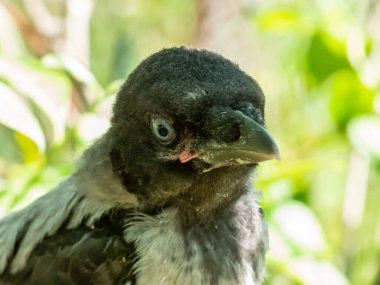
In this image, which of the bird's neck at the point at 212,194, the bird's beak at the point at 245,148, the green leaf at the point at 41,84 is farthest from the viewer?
the green leaf at the point at 41,84

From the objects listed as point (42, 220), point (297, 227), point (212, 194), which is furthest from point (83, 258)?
point (297, 227)

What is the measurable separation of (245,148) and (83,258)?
41 centimetres

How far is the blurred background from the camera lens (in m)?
1.93

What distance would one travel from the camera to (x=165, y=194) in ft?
5.25

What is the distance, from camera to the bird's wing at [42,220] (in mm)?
1710

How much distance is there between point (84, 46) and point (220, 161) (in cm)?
107

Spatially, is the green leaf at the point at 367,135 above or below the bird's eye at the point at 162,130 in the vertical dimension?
above

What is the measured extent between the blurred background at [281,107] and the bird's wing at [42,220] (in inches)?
3.5

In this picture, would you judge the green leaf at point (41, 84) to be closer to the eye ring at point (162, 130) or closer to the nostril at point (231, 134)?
the eye ring at point (162, 130)

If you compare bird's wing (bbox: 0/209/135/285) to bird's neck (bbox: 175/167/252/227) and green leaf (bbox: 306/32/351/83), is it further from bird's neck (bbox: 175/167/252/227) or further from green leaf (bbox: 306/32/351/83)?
green leaf (bbox: 306/32/351/83)

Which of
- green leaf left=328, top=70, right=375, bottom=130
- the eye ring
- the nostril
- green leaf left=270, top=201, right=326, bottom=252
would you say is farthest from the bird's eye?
green leaf left=328, top=70, right=375, bottom=130

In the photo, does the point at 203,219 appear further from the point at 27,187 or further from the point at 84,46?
the point at 84,46

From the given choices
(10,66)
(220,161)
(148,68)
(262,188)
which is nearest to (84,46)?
(10,66)

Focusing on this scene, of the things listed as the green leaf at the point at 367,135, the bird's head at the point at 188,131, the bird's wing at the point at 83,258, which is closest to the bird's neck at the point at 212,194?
the bird's head at the point at 188,131
